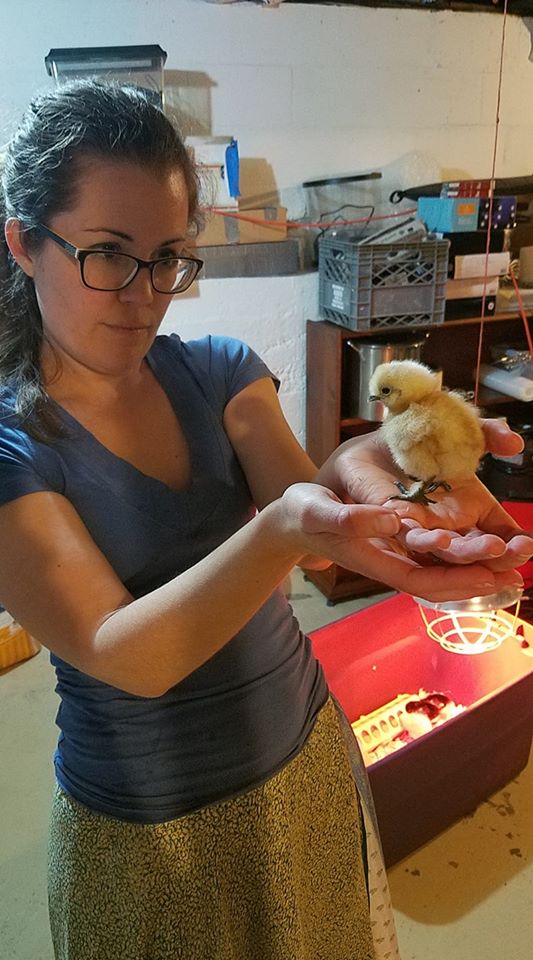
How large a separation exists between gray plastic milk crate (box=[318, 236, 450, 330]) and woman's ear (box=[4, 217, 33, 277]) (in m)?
1.45

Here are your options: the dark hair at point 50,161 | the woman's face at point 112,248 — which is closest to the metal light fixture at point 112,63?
the dark hair at point 50,161

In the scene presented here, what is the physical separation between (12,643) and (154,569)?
1756 millimetres

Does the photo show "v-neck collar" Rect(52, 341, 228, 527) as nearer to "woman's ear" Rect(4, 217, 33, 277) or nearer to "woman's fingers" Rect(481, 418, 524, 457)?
"woman's ear" Rect(4, 217, 33, 277)

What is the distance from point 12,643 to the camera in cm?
242

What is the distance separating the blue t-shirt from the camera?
85 cm

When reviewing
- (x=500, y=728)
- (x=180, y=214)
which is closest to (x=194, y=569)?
(x=180, y=214)

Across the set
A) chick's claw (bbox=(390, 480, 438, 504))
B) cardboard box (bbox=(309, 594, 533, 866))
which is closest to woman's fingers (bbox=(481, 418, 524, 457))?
chick's claw (bbox=(390, 480, 438, 504))

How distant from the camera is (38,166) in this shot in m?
0.84

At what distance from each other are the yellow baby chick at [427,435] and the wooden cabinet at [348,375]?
1388 millimetres

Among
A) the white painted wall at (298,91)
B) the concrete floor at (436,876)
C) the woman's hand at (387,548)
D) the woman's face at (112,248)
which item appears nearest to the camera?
the woman's hand at (387,548)

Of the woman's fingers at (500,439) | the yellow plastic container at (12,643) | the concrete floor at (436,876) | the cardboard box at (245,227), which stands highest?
the cardboard box at (245,227)

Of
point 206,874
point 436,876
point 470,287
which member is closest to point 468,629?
point 436,876

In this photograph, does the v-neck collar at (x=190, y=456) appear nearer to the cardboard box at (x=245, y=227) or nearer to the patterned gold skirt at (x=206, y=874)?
A: the patterned gold skirt at (x=206, y=874)

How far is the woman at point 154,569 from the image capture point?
75 cm
